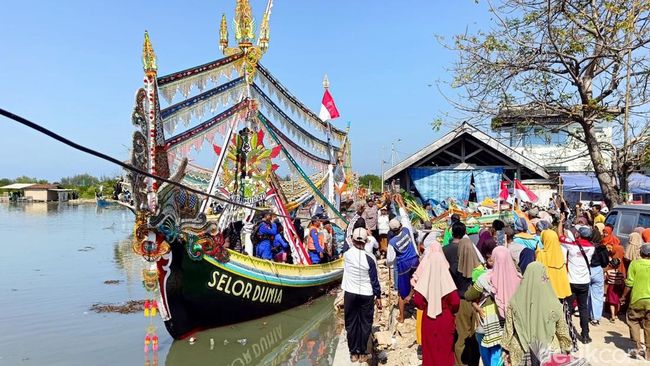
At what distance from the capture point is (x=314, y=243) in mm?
10930

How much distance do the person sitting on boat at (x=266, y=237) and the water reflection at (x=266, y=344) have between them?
4.14ft

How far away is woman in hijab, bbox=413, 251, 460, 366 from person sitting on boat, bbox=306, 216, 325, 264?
641 cm

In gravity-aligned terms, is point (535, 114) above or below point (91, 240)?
above

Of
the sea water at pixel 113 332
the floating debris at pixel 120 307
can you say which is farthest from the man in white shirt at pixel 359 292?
the floating debris at pixel 120 307

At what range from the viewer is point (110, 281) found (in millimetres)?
15820

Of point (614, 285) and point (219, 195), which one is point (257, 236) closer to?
point (219, 195)

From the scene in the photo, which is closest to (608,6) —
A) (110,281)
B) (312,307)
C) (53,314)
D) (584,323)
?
(584,323)

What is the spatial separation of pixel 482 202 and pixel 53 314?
10744 mm

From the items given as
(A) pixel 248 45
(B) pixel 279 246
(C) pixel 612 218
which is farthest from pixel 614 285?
(A) pixel 248 45

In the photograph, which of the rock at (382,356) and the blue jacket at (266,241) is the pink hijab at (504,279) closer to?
the rock at (382,356)

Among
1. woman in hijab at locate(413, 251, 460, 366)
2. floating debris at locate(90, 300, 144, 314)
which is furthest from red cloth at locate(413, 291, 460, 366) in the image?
floating debris at locate(90, 300, 144, 314)

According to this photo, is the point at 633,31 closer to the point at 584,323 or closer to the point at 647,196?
the point at 584,323

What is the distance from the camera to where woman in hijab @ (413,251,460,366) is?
14.4 feet

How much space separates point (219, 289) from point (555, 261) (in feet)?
16.8
